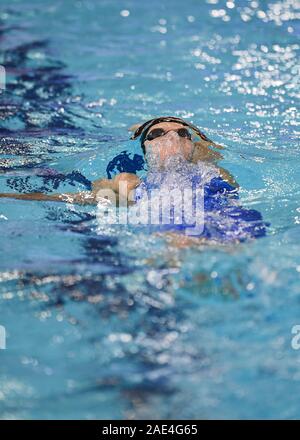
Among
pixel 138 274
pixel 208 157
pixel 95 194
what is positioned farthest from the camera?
pixel 208 157

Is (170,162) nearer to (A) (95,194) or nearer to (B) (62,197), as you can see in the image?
(A) (95,194)

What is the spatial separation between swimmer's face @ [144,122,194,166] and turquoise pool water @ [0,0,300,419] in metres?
0.48

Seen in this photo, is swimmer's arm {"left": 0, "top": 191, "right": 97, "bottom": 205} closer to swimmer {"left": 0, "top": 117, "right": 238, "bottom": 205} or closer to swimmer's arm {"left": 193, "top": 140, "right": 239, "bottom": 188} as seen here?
swimmer {"left": 0, "top": 117, "right": 238, "bottom": 205}

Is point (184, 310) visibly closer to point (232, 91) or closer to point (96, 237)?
point (96, 237)

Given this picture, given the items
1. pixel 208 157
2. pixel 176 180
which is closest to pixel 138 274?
pixel 176 180

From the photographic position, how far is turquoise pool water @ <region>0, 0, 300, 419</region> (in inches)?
112

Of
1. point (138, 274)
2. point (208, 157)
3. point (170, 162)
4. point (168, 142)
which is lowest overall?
point (138, 274)

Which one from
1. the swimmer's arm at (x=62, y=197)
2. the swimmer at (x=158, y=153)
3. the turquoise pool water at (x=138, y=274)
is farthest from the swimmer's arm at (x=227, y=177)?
the swimmer's arm at (x=62, y=197)

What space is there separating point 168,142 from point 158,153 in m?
0.11

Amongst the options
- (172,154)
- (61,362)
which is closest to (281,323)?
(61,362)

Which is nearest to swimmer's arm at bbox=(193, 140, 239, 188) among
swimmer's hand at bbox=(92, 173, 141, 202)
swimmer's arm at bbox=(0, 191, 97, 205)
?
swimmer's hand at bbox=(92, 173, 141, 202)

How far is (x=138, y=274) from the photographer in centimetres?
348

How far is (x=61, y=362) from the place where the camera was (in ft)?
9.74
